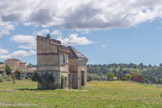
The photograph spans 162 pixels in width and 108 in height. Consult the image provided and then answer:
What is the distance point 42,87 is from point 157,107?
21.6 meters

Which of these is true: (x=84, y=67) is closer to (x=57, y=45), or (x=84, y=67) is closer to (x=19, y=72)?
(x=57, y=45)

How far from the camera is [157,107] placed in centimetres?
1884

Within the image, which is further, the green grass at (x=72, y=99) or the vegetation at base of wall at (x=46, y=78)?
the vegetation at base of wall at (x=46, y=78)

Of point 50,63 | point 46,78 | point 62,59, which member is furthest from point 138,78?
point 46,78

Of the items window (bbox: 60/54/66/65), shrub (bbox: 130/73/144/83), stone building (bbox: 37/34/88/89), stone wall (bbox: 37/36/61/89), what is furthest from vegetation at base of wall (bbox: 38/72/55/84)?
shrub (bbox: 130/73/144/83)

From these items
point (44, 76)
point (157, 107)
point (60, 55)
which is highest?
point (60, 55)

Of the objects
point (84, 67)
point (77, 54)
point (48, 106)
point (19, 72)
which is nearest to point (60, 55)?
point (77, 54)

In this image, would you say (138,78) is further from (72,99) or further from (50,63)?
(72,99)

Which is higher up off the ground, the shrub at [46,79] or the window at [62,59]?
the window at [62,59]

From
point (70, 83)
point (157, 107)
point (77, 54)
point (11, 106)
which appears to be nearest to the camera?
point (11, 106)

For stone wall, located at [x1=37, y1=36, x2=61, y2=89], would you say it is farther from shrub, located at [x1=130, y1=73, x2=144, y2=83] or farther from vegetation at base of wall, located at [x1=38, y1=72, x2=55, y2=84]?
shrub, located at [x1=130, y1=73, x2=144, y2=83]

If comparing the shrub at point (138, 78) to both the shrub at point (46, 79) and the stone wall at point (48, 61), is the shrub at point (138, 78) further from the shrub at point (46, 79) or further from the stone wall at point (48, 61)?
the shrub at point (46, 79)

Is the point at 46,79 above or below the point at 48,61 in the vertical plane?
below

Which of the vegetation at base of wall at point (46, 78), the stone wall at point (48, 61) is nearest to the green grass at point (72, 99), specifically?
the vegetation at base of wall at point (46, 78)
